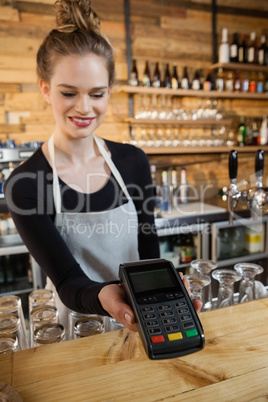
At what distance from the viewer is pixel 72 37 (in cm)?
107

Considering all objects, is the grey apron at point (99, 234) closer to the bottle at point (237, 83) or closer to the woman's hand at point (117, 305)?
the woman's hand at point (117, 305)

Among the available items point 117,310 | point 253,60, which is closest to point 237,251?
point 253,60

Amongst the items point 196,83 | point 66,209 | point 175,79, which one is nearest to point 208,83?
point 196,83

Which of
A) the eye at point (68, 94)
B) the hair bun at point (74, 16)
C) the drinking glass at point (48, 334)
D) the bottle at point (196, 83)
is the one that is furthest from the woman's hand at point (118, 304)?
the bottle at point (196, 83)

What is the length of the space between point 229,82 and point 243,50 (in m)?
0.40

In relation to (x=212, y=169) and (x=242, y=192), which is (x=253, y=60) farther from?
(x=242, y=192)

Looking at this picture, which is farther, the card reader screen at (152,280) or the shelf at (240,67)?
the shelf at (240,67)

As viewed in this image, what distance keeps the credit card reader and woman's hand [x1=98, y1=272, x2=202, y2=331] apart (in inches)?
0.8

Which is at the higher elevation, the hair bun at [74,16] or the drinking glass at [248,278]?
the hair bun at [74,16]

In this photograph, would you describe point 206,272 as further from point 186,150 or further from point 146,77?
point 146,77

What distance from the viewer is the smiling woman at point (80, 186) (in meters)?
1.03

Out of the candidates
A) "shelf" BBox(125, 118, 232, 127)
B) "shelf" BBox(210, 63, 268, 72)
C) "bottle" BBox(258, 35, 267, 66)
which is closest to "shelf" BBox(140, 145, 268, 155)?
"shelf" BBox(125, 118, 232, 127)

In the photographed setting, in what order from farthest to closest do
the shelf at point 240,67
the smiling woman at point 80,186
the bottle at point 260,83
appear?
the bottle at point 260,83 → the shelf at point 240,67 → the smiling woman at point 80,186

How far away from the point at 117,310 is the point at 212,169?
2929mm
